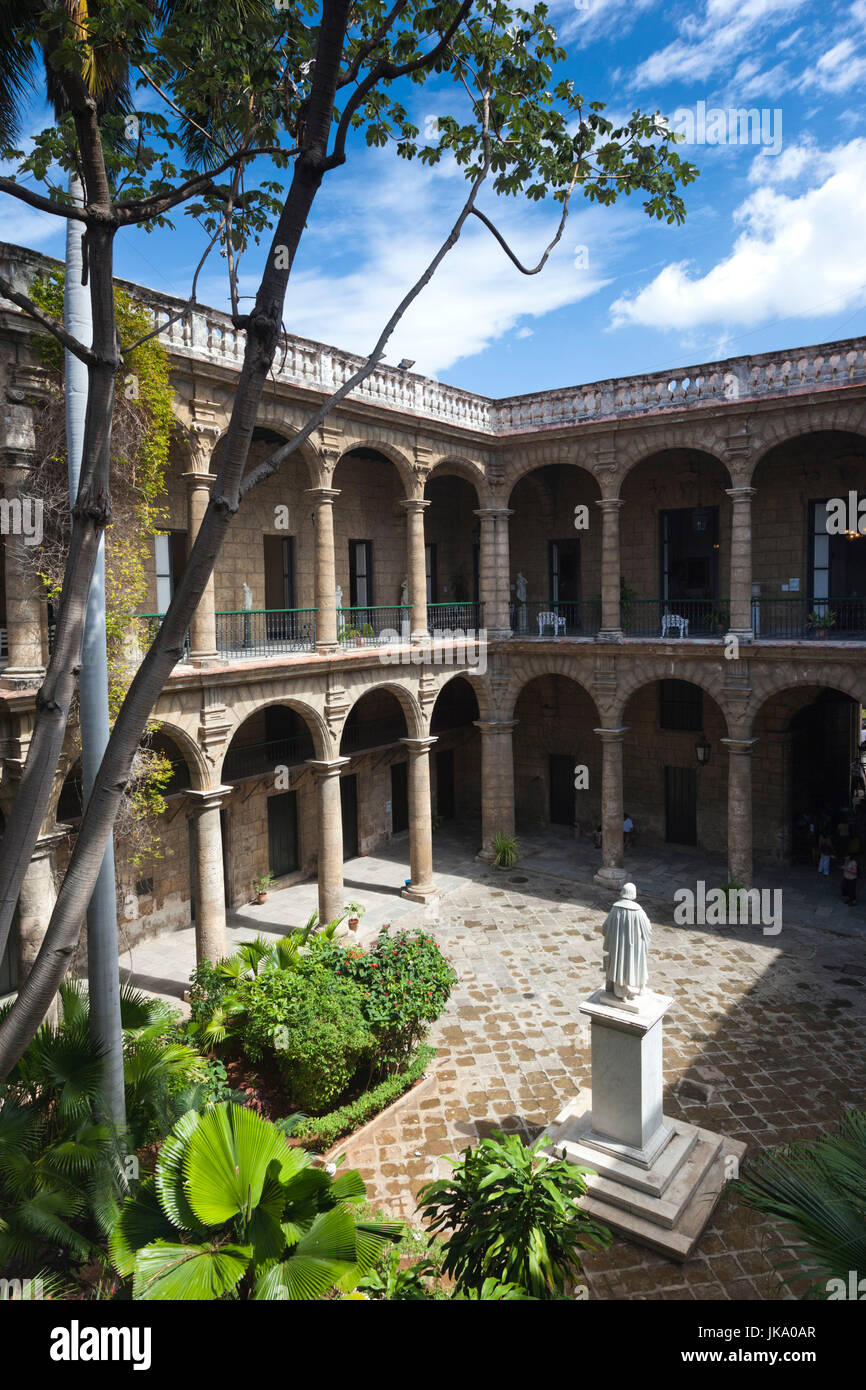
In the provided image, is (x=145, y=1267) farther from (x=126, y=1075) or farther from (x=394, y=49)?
(x=394, y=49)

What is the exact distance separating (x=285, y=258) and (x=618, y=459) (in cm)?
1475

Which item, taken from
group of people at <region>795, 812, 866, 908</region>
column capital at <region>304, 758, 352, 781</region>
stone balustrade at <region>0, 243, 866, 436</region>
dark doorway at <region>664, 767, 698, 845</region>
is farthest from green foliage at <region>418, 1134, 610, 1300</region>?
dark doorway at <region>664, 767, 698, 845</region>

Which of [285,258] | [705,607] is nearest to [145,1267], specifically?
[285,258]

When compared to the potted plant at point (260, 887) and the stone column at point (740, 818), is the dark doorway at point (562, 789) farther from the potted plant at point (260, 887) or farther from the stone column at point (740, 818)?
the potted plant at point (260, 887)

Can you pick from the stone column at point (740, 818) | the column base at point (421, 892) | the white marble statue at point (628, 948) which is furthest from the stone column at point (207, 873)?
the stone column at point (740, 818)

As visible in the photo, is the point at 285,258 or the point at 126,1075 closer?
the point at 285,258

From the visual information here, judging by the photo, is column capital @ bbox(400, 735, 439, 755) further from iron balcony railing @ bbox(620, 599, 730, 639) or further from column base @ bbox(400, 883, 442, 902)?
iron balcony railing @ bbox(620, 599, 730, 639)

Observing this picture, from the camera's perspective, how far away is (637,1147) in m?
8.76

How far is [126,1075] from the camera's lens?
773 cm

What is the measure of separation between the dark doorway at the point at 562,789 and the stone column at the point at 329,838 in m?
9.13

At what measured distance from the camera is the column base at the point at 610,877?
1925 centimetres

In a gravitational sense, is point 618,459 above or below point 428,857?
above

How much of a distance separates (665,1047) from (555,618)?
443 inches
